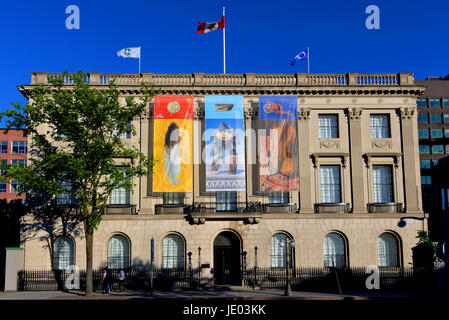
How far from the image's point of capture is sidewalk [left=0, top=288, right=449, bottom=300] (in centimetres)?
2941

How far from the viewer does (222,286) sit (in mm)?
35156

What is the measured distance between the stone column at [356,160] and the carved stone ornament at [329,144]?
1.19m

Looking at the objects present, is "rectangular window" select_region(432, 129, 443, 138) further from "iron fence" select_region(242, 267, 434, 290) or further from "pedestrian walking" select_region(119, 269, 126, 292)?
"pedestrian walking" select_region(119, 269, 126, 292)

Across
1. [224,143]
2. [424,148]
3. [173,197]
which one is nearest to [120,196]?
[173,197]

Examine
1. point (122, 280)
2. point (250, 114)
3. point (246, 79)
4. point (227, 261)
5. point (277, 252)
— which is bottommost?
point (122, 280)

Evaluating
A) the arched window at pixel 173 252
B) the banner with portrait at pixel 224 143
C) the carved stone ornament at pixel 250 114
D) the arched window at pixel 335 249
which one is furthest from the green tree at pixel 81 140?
the arched window at pixel 335 249

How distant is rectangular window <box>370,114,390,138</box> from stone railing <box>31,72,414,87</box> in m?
2.67

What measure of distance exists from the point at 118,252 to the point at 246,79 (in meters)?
17.2

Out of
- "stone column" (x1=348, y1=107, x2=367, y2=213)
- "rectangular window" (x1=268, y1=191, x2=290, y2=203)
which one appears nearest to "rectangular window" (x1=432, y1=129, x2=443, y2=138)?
"stone column" (x1=348, y1=107, x2=367, y2=213)

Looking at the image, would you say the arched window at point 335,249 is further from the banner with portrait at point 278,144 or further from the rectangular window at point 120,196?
the rectangular window at point 120,196

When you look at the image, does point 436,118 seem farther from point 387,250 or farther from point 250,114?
point 250,114

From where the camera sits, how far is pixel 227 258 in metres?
37.0
